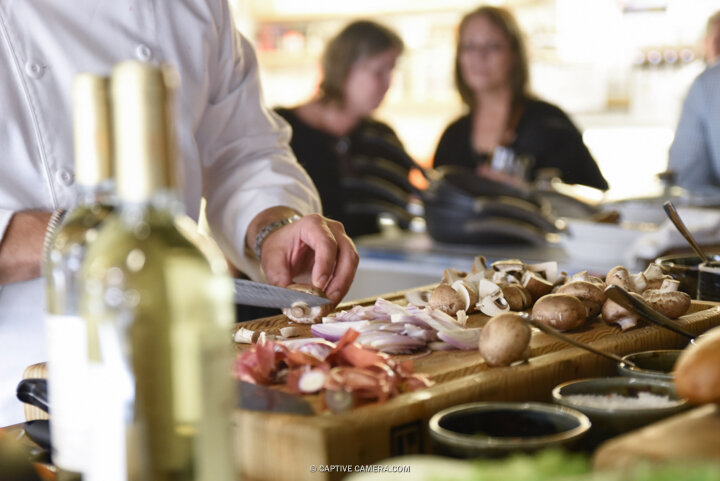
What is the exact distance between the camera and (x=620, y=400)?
0.80m

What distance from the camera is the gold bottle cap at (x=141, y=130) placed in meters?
0.49

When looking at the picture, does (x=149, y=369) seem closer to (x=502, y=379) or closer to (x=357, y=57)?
(x=502, y=379)

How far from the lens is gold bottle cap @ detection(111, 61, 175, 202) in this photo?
0.49 meters

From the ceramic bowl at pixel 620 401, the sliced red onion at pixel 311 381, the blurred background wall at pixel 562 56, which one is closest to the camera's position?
the ceramic bowl at pixel 620 401

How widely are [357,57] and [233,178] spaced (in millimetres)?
2187

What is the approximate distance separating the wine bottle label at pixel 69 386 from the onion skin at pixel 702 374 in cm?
43

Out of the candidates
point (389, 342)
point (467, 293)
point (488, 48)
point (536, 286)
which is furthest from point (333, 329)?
point (488, 48)

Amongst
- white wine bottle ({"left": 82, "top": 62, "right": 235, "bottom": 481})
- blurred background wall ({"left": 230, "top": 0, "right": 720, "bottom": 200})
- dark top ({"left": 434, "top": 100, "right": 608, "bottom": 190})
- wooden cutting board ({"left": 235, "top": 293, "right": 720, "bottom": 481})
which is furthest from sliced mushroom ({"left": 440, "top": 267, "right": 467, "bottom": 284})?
blurred background wall ({"left": 230, "top": 0, "right": 720, "bottom": 200})

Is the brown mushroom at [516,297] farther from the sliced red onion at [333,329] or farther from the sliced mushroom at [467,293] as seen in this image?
the sliced red onion at [333,329]

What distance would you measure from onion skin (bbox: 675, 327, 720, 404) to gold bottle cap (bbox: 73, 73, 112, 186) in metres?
0.45

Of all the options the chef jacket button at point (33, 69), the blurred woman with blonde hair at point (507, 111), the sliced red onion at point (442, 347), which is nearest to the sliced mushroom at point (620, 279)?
the sliced red onion at point (442, 347)

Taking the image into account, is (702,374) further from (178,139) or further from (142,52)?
(142,52)

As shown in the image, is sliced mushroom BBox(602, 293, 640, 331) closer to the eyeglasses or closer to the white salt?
the white salt

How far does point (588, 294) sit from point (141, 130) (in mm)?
798
